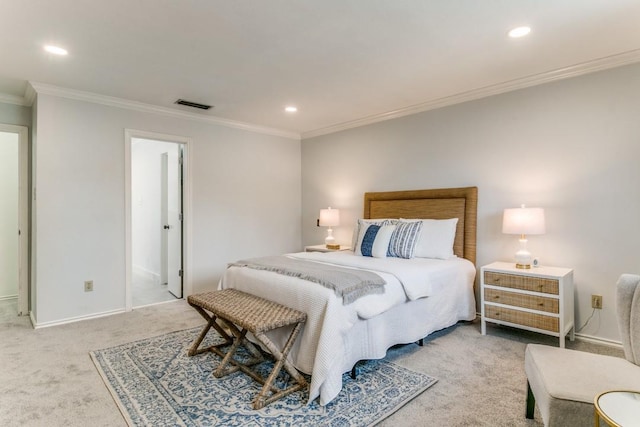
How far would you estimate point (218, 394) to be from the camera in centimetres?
211

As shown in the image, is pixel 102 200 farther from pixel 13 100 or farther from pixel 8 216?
pixel 8 216

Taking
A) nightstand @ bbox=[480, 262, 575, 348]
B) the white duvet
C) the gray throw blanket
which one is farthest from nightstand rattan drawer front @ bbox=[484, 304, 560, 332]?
the gray throw blanket

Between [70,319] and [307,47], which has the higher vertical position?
[307,47]

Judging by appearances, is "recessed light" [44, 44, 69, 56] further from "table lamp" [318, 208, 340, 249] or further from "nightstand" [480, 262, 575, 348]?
"nightstand" [480, 262, 575, 348]

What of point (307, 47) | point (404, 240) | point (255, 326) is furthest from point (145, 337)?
point (307, 47)

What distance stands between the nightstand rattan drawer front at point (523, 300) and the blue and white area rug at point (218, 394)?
44.7 inches

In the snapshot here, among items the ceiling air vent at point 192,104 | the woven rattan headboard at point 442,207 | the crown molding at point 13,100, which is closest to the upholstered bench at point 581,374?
the woven rattan headboard at point 442,207

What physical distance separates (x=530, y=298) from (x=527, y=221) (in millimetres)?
641

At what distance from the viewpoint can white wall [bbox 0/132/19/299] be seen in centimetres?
458

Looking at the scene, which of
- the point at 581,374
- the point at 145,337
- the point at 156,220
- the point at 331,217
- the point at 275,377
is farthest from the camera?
the point at 156,220

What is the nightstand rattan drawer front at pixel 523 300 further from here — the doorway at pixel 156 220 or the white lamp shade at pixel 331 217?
the doorway at pixel 156 220

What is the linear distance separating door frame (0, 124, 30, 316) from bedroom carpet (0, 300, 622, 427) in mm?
266

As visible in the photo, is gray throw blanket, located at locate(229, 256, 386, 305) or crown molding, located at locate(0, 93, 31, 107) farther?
crown molding, located at locate(0, 93, 31, 107)

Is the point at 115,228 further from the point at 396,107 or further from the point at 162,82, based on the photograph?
the point at 396,107
